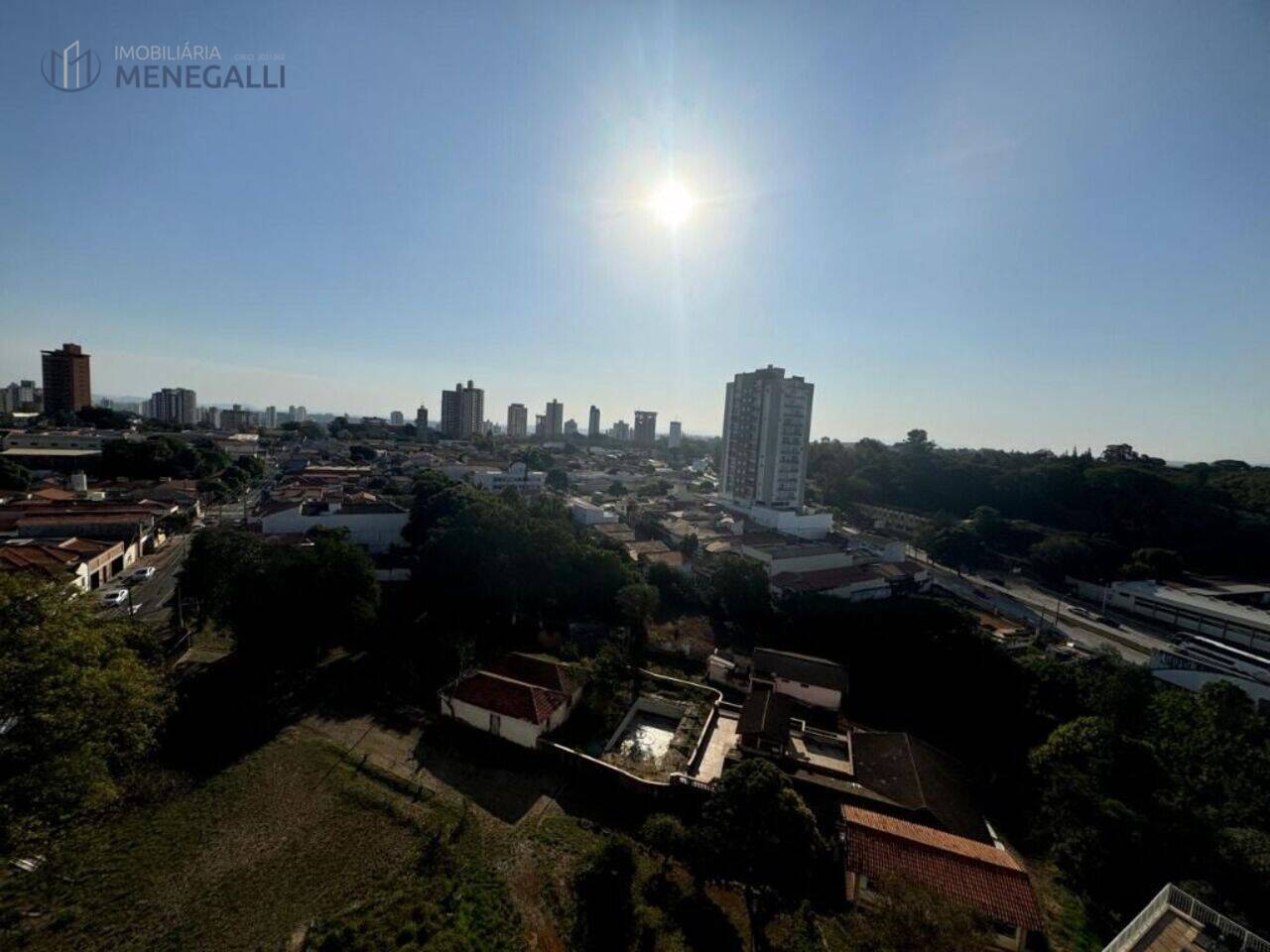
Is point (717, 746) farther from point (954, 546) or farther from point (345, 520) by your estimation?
point (954, 546)

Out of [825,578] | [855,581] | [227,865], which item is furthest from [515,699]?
[855,581]

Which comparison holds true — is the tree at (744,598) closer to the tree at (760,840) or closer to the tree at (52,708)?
the tree at (760,840)

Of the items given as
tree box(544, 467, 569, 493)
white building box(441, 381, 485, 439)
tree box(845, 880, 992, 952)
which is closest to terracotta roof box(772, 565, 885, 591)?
tree box(845, 880, 992, 952)

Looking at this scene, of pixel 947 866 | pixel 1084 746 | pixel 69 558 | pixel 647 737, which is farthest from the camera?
pixel 69 558

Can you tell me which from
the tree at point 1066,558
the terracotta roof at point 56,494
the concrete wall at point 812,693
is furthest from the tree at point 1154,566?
the terracotta roof at point 56,494

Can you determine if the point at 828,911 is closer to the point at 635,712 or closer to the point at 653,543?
the point at 635,712

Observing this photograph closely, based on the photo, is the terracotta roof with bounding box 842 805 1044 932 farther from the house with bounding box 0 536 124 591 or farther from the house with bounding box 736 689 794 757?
the house with bounding box 0 536 124 591

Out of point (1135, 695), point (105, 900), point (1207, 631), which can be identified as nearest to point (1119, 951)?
point (1135, 695)
